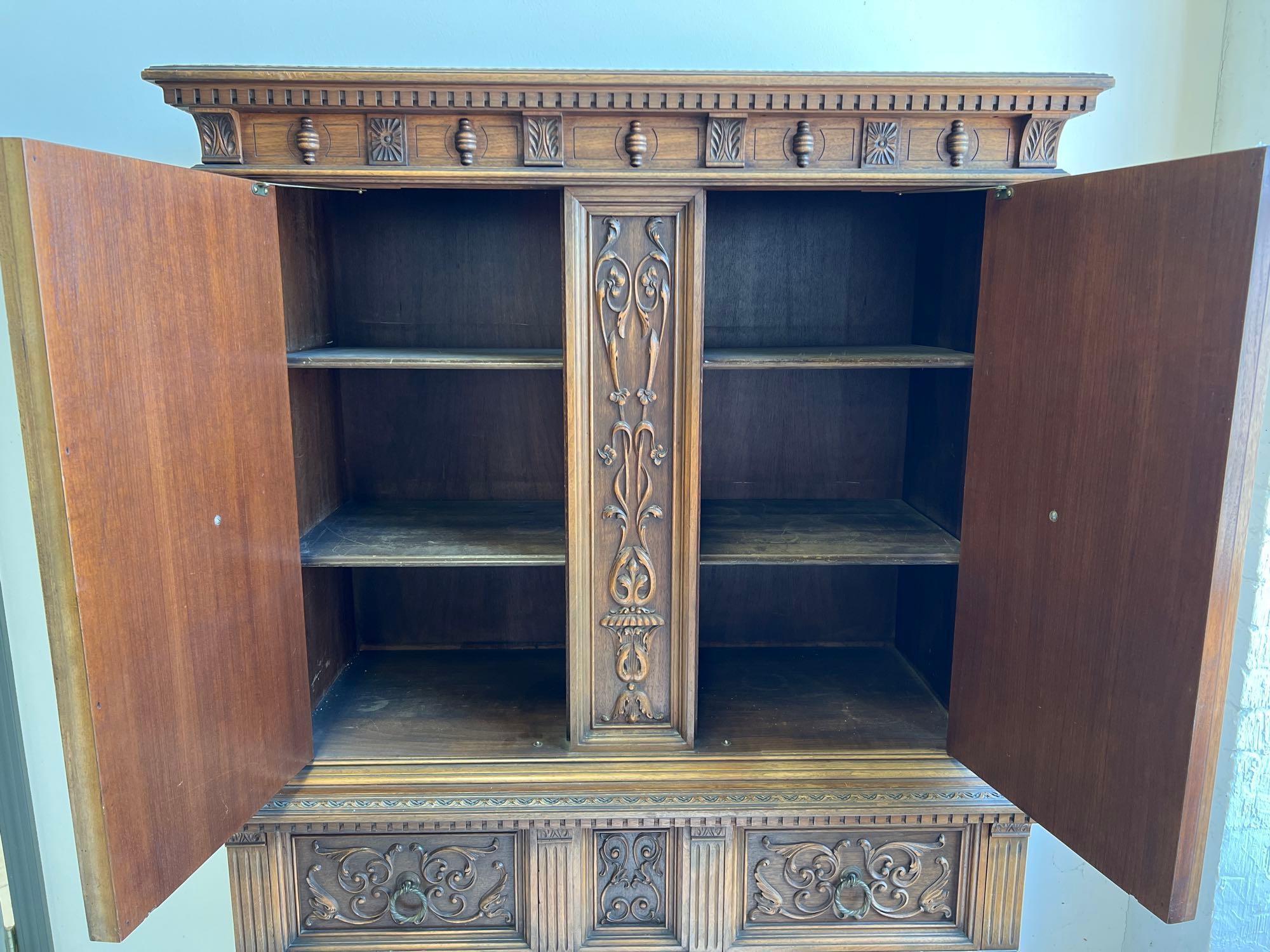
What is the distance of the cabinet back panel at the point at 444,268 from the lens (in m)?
1.43

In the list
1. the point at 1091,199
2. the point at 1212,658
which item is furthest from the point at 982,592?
the point at 1091,199

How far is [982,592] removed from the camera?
44.5 inches

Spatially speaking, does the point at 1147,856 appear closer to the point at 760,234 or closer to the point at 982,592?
the point at 982,592

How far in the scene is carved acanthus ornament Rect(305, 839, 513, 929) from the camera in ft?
3.95

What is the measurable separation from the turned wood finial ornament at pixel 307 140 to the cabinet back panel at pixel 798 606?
955 mm

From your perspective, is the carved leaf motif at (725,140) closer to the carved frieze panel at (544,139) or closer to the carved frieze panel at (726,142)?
the carved frieze panel at (726,142)

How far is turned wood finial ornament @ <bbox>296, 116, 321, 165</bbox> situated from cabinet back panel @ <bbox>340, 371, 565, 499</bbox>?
50cm

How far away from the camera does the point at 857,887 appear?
1.23 m

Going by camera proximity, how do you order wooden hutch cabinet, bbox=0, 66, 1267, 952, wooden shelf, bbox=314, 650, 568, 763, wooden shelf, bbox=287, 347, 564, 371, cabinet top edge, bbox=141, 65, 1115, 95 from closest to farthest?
wooden hutch cabinet, bbox=0, 66, 1267, 952 < cabinet top edge, bbox=141, 65, 1115, 95 < wooden shelf, bbox=287, 347, 564, 371 < wooden shelf, bbox=314, 650, 568, 763

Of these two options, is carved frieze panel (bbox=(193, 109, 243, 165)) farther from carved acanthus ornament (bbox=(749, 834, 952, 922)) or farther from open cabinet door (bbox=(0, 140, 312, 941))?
carved acanthus ornament (bbox=(749, 834, 952, 922))

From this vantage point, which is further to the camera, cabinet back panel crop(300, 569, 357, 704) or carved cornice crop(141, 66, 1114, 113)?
cabinet back panel crop(300, 569, 357, 704)

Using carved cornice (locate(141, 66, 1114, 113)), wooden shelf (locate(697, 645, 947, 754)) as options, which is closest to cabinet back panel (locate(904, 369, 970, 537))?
wooden shelf (locate(697, 645, 947, 754))

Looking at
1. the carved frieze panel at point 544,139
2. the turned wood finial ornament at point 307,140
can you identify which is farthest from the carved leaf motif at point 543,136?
the turned wood finial ornament at point 307,140

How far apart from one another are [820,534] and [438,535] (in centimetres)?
61
